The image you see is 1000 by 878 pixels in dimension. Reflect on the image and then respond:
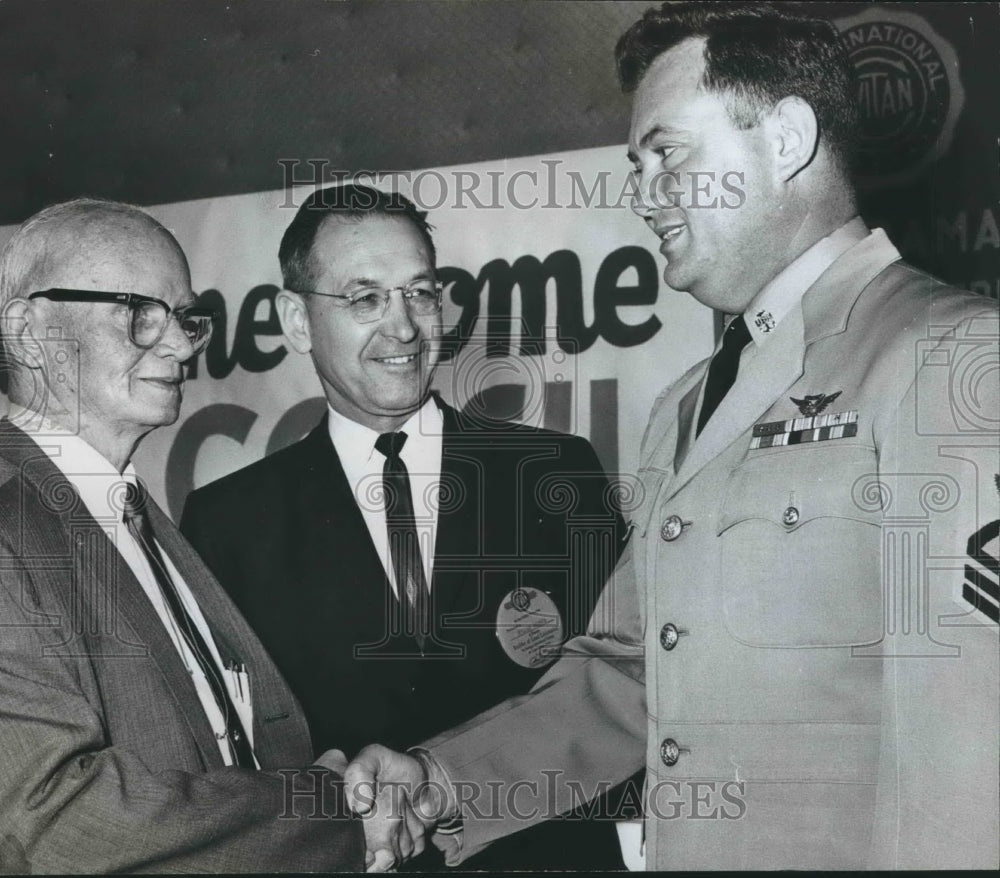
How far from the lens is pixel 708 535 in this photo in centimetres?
213

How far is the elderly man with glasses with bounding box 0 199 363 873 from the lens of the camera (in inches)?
83.0

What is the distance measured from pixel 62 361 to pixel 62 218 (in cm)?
33

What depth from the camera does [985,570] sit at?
204 cm

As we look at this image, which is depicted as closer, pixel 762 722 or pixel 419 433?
pixel 762 722

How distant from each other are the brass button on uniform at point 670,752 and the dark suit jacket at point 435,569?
26 centimetres

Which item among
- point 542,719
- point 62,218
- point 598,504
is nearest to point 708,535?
point 598,504

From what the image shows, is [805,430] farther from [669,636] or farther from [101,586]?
[101,586]

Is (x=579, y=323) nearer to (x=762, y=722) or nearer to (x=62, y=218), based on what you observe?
(x=762, y=722)

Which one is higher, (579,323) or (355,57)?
(355,57)

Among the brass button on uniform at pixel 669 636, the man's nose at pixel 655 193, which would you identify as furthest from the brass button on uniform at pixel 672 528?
the man's nose at pixel 655 193

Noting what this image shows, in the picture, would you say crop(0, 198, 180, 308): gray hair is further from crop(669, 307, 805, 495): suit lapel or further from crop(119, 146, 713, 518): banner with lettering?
crop(669, 307, 805, 495): suit lapel

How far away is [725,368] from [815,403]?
0.25 m

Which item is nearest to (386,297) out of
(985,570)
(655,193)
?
(655,193)

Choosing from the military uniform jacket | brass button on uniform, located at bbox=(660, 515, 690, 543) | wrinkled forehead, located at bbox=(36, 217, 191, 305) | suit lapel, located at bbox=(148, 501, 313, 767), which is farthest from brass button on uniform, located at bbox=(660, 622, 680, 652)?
wrinkled forehead, located at bbox=(36, 217, 191, 305)
